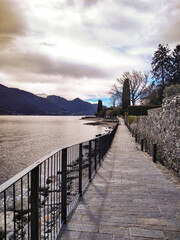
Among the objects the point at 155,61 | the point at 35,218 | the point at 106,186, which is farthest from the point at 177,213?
the point at 155,61

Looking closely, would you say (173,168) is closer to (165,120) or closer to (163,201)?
(165,120)

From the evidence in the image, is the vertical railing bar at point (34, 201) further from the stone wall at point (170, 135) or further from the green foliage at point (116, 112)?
the green foliage at point (116, 112)

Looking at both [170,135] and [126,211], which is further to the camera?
[170,135]

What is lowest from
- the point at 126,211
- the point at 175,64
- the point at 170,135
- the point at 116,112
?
the point at 126,211

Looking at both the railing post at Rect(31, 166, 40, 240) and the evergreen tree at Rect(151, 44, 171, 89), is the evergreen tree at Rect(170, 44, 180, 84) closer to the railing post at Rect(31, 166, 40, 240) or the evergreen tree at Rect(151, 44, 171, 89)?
the evergreen tree at Rect(151, 44, 171, 89)

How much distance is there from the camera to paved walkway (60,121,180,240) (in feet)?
9.84

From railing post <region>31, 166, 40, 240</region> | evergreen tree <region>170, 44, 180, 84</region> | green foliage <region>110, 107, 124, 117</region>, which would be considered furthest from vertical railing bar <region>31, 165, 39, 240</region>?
green foliage <region>110, 107, 124, 117</region>

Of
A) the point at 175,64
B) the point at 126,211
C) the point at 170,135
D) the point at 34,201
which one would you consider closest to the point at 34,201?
the point at 34,201

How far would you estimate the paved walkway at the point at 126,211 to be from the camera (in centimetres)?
300

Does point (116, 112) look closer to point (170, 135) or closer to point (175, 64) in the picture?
point (175, 64)

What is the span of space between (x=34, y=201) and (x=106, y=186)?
363 centimetres

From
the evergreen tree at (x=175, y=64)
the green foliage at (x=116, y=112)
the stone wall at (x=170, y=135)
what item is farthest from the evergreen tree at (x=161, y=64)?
the stone wall at (x=170, y=135)

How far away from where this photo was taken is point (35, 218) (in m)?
2.10

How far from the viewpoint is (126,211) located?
378 centimetres
